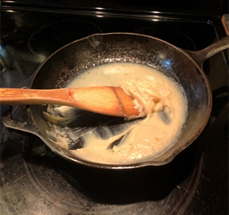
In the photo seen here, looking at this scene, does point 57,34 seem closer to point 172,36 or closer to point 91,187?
point 172,36

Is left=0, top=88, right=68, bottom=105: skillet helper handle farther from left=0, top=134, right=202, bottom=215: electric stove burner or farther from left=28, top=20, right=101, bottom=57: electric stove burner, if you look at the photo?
left=28, top=20, right=101, bottom=57: electric stove burner

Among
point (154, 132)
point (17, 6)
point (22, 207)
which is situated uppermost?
point (17, 6)

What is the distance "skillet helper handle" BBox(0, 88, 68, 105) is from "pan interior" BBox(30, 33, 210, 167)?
0.06 meters

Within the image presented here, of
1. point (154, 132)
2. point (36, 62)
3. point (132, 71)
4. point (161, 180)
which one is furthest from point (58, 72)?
point (161, 180)

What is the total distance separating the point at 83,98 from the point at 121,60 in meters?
0.31

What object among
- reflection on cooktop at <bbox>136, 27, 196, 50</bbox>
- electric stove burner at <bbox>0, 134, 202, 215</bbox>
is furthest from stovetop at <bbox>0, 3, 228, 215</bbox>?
reflection on cooktop at <bbox>136, 27, 196, 50</bbox>

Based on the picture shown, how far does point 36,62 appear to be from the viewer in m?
1.07

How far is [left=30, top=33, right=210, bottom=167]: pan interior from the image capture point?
84 centimetres

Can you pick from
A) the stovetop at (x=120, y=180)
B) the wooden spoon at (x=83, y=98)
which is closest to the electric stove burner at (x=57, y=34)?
the stovetop at (x=120, y=180)

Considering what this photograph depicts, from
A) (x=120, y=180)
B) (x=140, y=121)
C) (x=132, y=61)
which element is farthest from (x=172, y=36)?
(x=120, y=180)

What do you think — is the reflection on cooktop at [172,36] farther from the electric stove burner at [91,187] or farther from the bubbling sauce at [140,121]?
the electric stove burner at [91,187]

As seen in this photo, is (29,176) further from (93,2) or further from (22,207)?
(93,2)

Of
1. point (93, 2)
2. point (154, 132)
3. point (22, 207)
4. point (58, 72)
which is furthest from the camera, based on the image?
point (93, 2)

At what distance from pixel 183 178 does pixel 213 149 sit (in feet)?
0.45
